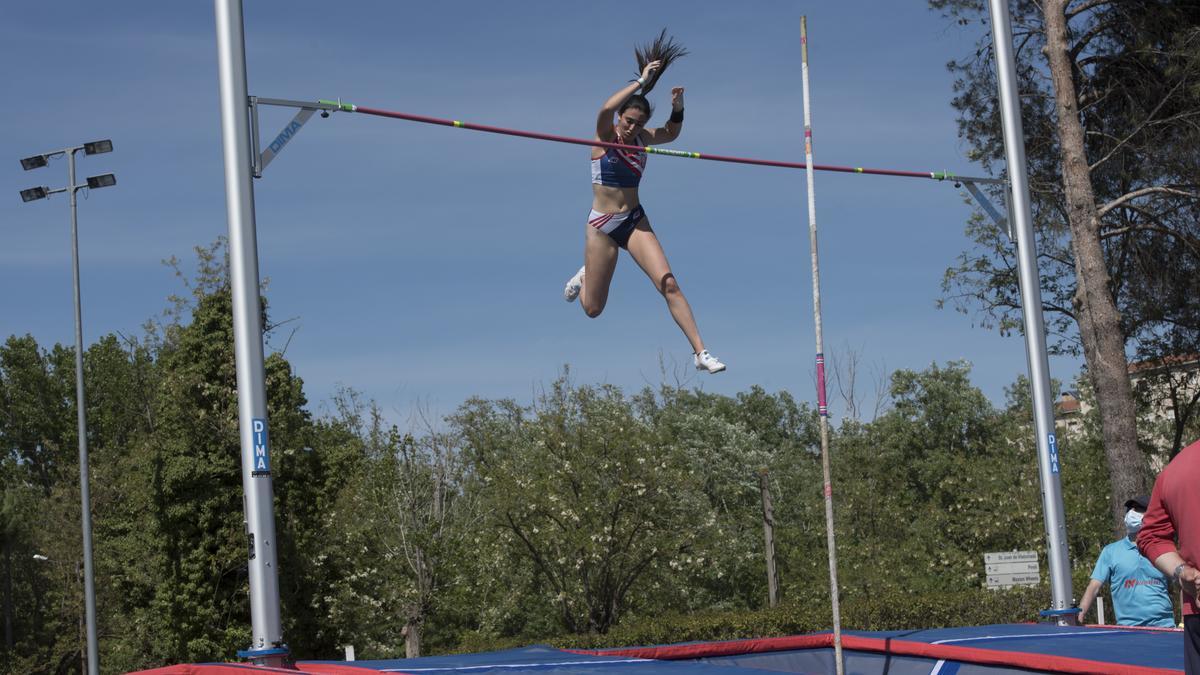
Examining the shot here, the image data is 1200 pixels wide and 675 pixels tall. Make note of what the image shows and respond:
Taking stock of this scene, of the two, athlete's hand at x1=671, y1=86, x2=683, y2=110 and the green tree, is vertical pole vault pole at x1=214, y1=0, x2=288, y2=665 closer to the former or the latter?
athlete's hand at x1=671, y1=86, x2=683, y2=110

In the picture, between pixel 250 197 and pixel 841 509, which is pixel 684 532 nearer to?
pixel 841 509

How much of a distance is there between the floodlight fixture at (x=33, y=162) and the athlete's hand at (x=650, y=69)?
56.2 feet

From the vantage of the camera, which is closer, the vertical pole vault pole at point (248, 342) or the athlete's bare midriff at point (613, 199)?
the vertical pole vault pole at point (248, 342)

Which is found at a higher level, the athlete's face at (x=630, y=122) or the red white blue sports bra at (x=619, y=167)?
the athlete's face at (x=630, y=122)

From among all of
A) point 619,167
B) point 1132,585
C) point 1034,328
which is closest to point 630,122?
point 619,167

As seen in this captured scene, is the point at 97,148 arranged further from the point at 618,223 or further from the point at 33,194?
the point at 618,223

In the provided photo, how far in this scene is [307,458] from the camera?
25.7 m

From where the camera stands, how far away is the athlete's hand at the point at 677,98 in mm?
6957

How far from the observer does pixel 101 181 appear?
21188mm

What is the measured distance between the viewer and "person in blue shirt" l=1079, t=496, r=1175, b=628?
7059 mm

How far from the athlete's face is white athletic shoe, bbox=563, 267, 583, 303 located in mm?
800

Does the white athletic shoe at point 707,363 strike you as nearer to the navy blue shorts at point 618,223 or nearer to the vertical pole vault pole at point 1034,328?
the navy blue shorts at point 618,223

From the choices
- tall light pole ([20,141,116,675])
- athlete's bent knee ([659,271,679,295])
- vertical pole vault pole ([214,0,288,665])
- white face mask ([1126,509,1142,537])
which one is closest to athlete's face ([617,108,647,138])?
athlete's bent knee ([659,271,679,295])

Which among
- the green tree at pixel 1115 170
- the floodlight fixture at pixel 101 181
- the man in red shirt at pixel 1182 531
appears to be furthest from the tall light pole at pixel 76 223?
the man in red shirt at pixel 1182 531
